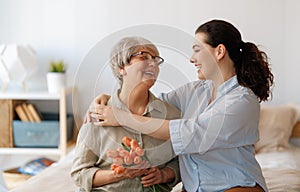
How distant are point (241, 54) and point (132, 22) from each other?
1734 mm

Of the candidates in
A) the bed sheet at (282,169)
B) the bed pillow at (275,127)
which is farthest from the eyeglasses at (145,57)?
the bed pillow at (275,127)

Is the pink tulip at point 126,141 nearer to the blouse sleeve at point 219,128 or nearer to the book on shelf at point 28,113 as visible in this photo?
the blouse sleeve at point 219,128

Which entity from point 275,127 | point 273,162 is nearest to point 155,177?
point 273,162

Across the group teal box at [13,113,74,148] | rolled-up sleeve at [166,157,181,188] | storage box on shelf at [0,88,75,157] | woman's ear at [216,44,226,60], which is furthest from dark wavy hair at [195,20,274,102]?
teal box at [13,113,74,148]

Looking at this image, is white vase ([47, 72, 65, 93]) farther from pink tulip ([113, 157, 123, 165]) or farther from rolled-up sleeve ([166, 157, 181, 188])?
pink tulip ([113, 157, 123, 165])

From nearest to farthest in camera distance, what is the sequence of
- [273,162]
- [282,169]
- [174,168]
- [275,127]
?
[174,168] → [282,169] → [273,162] → [275,127]

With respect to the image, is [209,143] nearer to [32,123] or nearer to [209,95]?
[209,95]

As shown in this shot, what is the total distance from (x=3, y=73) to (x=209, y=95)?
197 cm

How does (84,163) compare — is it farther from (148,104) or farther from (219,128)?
(219,128)

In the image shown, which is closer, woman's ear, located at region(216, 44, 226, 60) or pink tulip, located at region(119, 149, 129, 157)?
pink tulip, located at region(119, 149, 129, 157)

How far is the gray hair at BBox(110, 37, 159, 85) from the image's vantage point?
1.36m

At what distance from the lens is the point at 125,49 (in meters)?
1.37

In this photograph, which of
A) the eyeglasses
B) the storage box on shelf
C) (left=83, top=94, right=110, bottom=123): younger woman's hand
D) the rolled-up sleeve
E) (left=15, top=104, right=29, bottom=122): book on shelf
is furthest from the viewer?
(left=15, top=104, right=29, bottom=122): book on shelf

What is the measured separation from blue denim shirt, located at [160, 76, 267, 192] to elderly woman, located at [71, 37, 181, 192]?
47 millimetres
